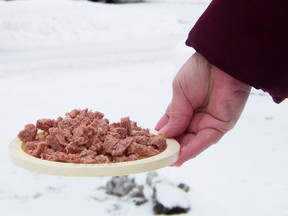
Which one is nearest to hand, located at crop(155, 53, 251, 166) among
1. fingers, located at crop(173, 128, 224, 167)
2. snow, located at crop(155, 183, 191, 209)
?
fingers, located at crop(173, 128, 224, 167)

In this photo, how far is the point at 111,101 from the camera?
11.0ft

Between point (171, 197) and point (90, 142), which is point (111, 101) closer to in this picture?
point (171, 197)

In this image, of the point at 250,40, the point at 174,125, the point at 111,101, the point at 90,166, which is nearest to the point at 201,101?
the point at 174,125

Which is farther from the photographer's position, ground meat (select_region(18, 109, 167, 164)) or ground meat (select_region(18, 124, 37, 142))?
ground meat (select_region(18, 124, 37, 142))

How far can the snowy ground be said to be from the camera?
1901 mm

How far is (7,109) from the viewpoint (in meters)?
3.12

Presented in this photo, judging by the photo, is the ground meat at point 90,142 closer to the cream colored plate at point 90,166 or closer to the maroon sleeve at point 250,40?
the cream colored plate at point 90,166

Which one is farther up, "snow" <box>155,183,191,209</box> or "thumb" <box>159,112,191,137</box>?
"thumb" <box>159,112,191,137</box>

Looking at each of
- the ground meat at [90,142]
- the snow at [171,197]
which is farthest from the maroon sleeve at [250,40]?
the snow at [171,197]

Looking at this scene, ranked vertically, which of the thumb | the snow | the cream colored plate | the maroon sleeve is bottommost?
the snow

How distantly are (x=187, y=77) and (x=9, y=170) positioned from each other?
1216 millimetres

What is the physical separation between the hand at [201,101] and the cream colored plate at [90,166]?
155 millimetres

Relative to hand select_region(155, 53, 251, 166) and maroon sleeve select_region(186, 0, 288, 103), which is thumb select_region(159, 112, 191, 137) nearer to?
hand select_region(155, 53, 251, 166)

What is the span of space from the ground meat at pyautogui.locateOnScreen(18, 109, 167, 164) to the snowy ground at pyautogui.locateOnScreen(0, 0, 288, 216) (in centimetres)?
73
